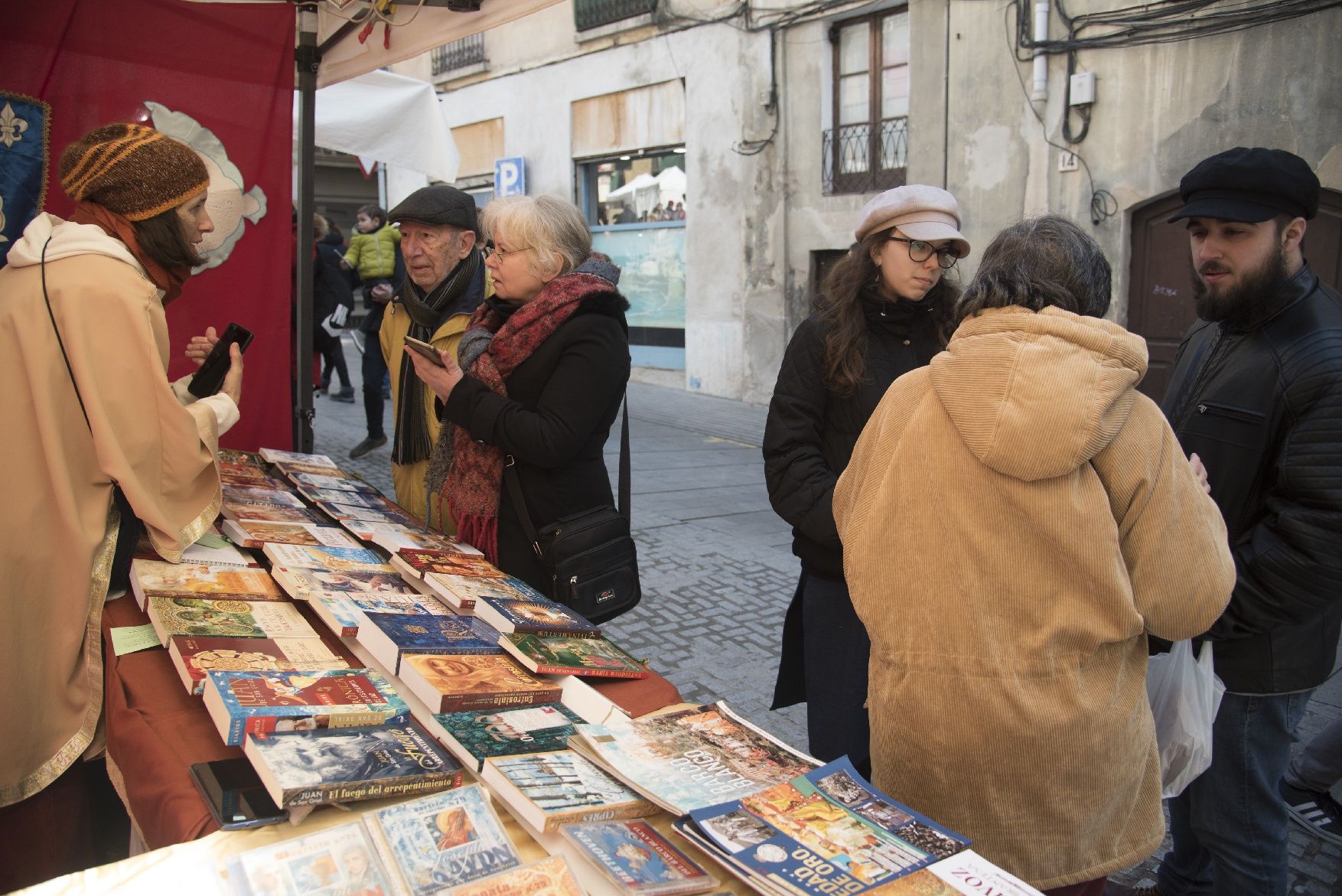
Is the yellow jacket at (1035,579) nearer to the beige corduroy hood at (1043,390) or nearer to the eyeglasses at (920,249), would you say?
the beige corduroy hood at (1043,390)

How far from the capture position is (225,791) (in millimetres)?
1476

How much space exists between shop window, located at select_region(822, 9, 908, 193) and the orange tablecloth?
10.3 meters

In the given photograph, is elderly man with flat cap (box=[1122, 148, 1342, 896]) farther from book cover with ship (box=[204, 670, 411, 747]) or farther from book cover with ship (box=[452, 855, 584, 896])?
book cover with ship (box=[204, 670, 411, 747])

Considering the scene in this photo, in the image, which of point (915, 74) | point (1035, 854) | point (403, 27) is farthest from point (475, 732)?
point (915, 74)

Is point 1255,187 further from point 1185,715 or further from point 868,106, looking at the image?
point 868,106

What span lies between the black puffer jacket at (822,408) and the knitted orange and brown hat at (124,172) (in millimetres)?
1583

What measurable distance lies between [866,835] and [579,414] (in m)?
1.52

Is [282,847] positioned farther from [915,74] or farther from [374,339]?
[915,74]

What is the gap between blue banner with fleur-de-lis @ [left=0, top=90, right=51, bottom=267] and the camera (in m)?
3.31

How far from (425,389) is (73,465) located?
124cm

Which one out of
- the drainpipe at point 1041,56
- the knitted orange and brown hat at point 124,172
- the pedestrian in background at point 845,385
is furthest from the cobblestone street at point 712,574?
the drainpipe at point 1041,56

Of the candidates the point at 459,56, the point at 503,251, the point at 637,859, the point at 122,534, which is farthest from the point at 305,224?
the point at 459,56

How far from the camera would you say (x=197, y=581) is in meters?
2.31

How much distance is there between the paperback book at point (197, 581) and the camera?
2.23 m
